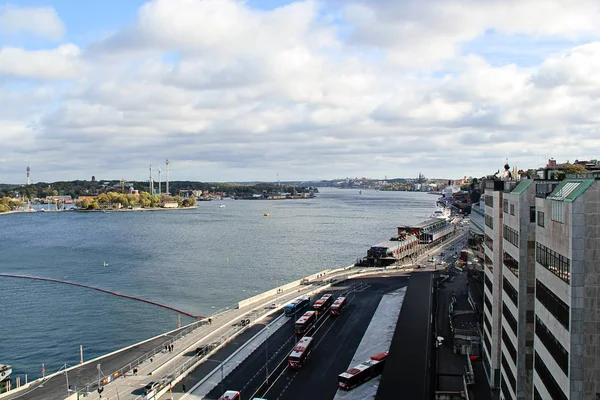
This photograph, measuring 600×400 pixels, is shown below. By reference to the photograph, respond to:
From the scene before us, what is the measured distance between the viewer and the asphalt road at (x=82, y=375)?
104 ft

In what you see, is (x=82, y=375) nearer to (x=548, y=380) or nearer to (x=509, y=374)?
(x=509, y=374)

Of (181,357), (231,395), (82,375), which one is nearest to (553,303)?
(231,395)

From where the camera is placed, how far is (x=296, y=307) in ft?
151

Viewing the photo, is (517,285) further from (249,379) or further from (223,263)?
(223,263)

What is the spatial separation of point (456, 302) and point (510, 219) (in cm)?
2443

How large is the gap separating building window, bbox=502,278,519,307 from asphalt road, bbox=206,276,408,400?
437 inches

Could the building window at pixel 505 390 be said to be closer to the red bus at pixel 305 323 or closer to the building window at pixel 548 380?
the building window at pixel 548 380

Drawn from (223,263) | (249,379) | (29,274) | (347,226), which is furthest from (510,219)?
(347,226)

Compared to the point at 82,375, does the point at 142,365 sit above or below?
above

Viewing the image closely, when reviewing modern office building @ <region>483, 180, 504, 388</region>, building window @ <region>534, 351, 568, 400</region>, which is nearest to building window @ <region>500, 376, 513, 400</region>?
modern office building @ <region>483, 180, 504, 388</region>

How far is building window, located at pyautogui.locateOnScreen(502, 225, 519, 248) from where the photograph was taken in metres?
23.6

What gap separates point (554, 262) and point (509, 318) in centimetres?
902

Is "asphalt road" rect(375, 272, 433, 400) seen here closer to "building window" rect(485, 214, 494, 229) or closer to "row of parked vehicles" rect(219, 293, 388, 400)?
"row of parked vehicles" rect(219, 293, 388, 400)

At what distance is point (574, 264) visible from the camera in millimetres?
14891
